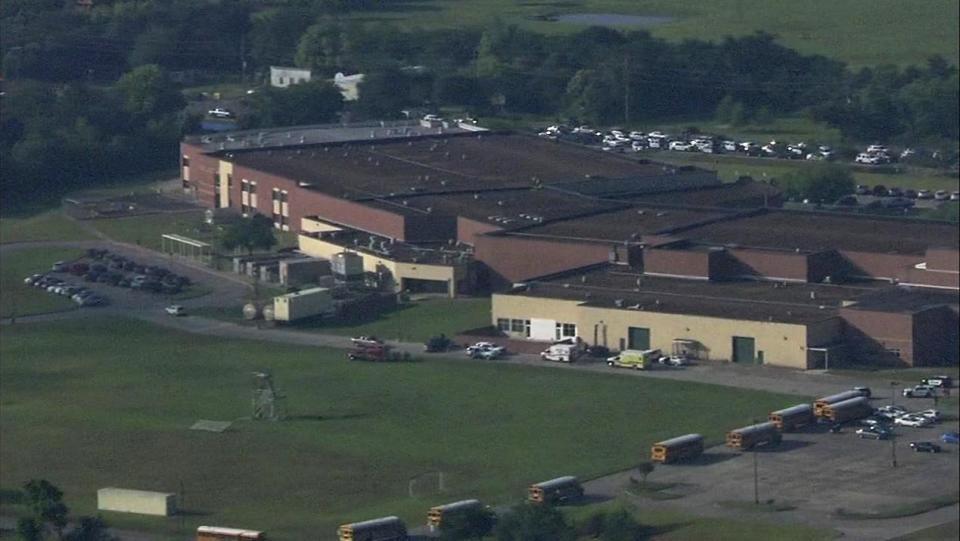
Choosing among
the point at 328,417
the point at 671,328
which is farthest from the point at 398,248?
the point at 328,417

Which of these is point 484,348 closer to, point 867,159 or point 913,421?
point 913,421

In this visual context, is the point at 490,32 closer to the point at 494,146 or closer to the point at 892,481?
the point at 892,481

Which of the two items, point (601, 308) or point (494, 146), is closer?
point (601, 308)

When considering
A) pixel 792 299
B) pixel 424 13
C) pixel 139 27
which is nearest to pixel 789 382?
→ pixel 792 299

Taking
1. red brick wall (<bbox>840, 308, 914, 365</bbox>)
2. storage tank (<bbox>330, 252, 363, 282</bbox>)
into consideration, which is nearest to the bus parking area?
red brick wall (<bbox>840, 308, 914, 365</bbox>)

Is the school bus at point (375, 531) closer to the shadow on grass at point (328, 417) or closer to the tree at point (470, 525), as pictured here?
the tree at point (470, 525)

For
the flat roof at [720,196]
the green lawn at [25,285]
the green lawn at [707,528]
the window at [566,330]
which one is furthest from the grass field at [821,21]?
the green lawn at [25,285]

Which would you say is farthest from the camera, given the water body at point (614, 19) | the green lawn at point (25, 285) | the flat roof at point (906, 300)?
the green lawn at point (25, 285)
